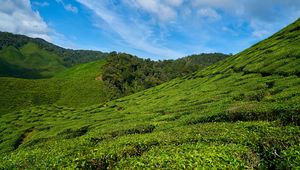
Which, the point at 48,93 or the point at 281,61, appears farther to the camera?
the point at 48,93

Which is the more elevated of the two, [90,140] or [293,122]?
[293,122]

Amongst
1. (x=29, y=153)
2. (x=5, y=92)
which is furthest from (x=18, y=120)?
(x=29, y=153)

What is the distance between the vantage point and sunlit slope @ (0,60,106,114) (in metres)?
135

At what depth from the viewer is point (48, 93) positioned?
153750mm

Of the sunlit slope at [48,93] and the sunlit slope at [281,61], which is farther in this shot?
the sunlit slope at [48,93]

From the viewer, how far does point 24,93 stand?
144 metres

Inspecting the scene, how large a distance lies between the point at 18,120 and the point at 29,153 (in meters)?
68.1

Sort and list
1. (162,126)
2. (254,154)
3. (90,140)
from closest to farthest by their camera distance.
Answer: (254,154)
(90,140)
(162,126)

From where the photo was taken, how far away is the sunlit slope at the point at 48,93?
443 feet

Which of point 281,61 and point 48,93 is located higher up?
point 281,61

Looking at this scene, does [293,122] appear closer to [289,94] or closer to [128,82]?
[289,94]

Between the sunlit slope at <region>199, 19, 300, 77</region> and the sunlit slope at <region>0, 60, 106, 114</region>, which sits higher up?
the sunlit slope at <region>199, 19, 300, 77</region>

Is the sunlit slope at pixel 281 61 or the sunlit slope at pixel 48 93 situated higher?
the sunlit slope at pixel 281 61

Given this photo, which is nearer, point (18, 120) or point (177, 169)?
point (177, 169)
